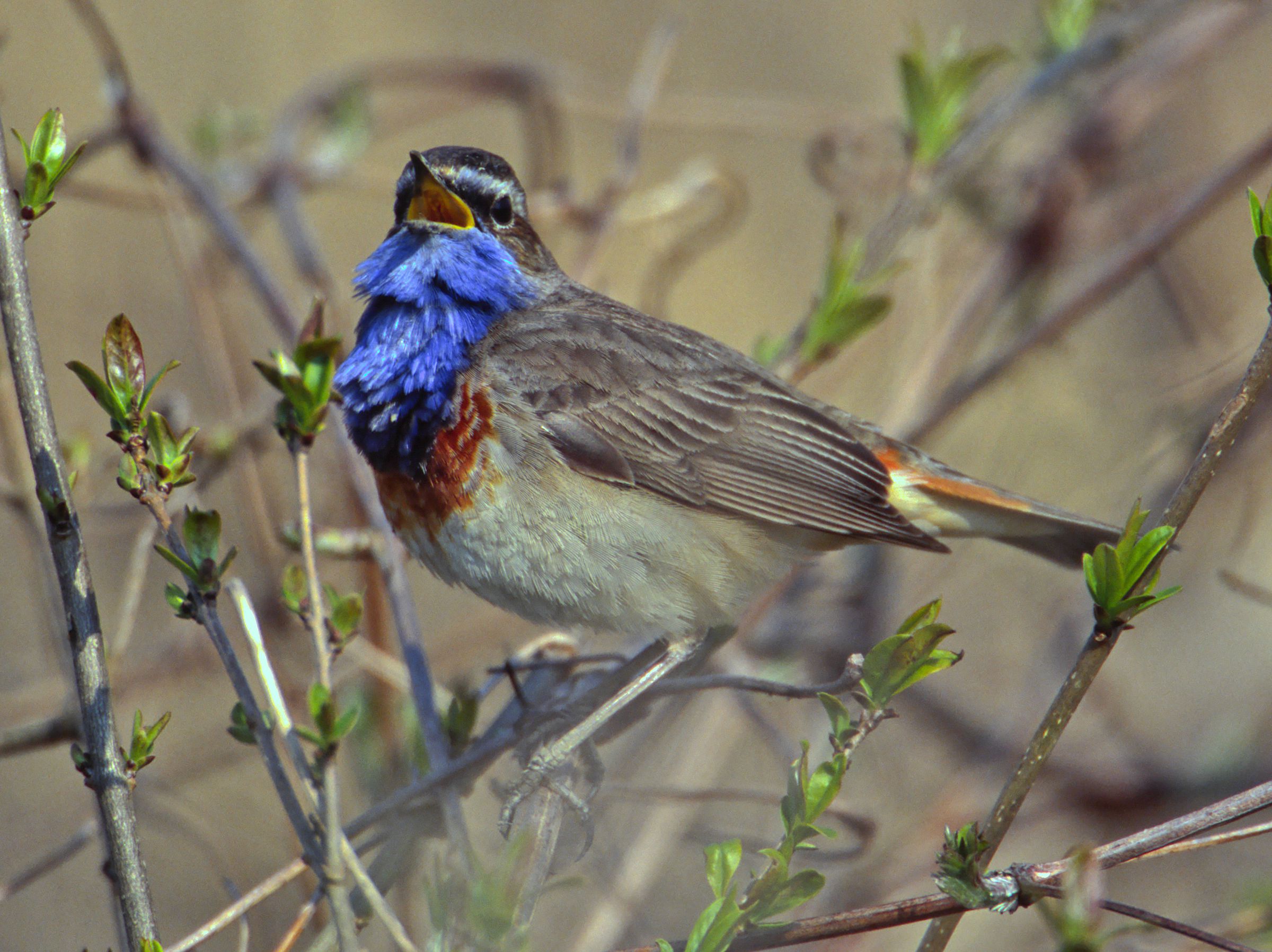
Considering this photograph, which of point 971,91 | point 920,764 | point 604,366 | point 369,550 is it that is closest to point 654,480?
point 604,366

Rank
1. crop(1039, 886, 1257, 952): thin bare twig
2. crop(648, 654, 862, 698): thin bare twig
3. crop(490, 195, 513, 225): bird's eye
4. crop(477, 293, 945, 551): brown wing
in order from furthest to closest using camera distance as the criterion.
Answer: crop(490, 195, 513, 225): bird's eye < crop(477, 293, 945, 551): brown wing < crop(648, 654, 862, 698): thin bare twig < crop(1039, 886, 1257, 952): thin bare twig

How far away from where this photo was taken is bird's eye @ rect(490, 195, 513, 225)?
13.8ft

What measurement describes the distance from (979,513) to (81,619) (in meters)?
3.17

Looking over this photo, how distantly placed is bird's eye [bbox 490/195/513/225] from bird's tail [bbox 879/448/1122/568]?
162 centimetres

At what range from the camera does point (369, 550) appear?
3.69 m

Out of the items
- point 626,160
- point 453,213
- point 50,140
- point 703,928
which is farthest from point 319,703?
point 626,160

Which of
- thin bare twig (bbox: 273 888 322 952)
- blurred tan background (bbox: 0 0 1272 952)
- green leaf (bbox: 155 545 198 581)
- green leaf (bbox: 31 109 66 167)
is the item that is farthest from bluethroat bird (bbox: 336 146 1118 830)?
green leaf (bbox: 31 109 66 167)

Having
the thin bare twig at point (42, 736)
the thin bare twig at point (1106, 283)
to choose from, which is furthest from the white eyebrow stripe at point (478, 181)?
the thin bare twig at point (42, 736)

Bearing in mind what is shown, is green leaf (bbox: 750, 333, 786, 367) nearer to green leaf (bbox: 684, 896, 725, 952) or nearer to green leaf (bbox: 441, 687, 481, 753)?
green leaf (bbox: 441, 687, 481, 753)

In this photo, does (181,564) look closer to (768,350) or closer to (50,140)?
(50,140)

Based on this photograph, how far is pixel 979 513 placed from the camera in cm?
439

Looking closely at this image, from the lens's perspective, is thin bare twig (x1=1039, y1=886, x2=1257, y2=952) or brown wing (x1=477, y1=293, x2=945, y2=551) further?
brown wing (x1=477, y1=293, x2=945, y2=551)

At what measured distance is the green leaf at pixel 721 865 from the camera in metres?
2.26

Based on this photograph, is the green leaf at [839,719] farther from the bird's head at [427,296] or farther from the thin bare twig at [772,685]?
the bird's head at [427,296]
